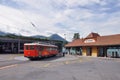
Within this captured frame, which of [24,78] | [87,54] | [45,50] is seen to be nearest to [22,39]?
[87,54]

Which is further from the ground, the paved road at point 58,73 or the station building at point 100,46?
the station building at point 100,46

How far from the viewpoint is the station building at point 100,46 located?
1866 inches

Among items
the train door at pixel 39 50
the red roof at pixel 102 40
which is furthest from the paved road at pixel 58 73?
the red roof at pixel 102 40

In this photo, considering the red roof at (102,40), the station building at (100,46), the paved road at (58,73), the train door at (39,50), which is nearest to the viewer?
the paved road at (58,73)

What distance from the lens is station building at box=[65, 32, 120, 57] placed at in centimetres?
4740

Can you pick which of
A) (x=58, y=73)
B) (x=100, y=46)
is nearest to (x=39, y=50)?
(x=58, y=73)

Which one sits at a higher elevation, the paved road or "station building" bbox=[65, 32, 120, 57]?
"station building" bbox=[65, 32, 120, 57]

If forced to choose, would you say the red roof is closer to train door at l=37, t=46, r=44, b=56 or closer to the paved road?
train door at l=37, t=46, r=44, b=56

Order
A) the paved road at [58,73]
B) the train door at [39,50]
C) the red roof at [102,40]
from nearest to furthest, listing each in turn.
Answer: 1. the paved road at [58,73]
2. the train door at [39,50]
3. the red roof at [102,40]

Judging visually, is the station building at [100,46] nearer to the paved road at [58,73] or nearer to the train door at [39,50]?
the train door at [39,50]

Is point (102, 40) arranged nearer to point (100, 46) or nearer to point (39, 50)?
point (100, 46)

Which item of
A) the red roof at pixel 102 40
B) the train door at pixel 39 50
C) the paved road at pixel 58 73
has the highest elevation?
the red roof at pixel 102 40

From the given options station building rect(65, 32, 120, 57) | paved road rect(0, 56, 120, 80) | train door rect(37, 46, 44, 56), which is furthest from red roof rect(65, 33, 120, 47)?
paved road rect(0, 56, 120, 80)

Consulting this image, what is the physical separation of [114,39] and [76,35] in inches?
2515
